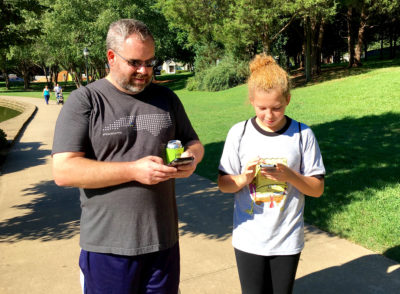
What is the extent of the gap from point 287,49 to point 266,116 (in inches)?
1731

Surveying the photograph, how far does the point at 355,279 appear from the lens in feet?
11.8

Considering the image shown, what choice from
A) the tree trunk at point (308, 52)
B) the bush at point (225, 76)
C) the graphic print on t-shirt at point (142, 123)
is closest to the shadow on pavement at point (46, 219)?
the graphic print on t-shirt at point (142, 123)

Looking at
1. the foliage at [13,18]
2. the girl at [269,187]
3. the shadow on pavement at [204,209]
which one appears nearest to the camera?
the girl at [269,187]

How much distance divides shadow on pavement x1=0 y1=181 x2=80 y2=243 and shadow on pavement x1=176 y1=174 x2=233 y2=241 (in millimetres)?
1528

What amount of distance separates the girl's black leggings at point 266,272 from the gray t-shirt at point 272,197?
2.0 inches

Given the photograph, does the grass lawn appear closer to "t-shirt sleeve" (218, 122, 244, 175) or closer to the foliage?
"t-shirt sleeve" (218, 122, 244, 175)

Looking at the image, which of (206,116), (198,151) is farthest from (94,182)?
(206,116)

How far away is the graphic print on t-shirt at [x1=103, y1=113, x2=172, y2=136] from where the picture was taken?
201cm

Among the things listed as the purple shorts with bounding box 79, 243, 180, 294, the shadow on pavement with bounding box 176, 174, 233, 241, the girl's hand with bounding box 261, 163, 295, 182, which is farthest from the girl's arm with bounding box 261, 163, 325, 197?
the shadow on pavement with bounding box 176, 174, 233, 241

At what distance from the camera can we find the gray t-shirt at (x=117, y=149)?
1.99 metres

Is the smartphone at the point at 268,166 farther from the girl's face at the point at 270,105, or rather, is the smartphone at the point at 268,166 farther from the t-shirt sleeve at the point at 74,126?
the t-shirt sleeve at the point at 74,126

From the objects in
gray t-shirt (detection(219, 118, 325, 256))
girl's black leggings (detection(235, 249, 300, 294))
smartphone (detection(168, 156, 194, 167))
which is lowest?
girl's black leggings (detection(235, 249, 300, 294))

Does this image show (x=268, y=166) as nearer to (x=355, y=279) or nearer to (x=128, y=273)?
(x=128, y=273)

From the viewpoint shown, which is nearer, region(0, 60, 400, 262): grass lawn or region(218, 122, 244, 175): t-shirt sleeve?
region(218, 122, 244, 175): t-shirt sleeve
